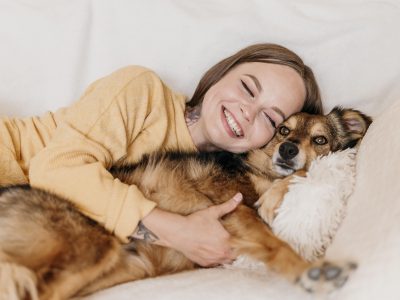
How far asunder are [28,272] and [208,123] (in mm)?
992

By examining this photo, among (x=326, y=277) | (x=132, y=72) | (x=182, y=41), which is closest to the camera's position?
(x=326, y=277)

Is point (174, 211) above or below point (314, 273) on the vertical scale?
below

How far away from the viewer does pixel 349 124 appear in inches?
86.3

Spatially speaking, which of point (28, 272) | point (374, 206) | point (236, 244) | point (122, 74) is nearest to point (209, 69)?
point (122, 74)

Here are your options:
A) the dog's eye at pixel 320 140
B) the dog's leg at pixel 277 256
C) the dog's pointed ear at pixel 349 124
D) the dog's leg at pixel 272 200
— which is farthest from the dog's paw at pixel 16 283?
the dog's pointed ear at pixel 349 124

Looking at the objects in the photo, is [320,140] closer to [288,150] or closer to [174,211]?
[288,150]

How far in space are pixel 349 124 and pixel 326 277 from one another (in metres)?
1.04

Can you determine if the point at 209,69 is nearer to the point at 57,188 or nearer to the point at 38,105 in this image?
the point at 38,105

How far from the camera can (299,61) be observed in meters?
2.29

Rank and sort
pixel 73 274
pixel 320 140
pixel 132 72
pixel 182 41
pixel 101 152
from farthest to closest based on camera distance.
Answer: pixel 182 41
pixel 320 140
pixel 132 72
pixel 101 152
pixel 73 274

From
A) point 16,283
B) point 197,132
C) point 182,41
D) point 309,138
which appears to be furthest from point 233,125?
point 16,283

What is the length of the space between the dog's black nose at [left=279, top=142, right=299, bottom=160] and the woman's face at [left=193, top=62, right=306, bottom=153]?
0.09m

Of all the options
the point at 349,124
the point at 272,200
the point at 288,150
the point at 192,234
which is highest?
the point at 349,124

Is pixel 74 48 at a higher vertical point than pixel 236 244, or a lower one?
higher
